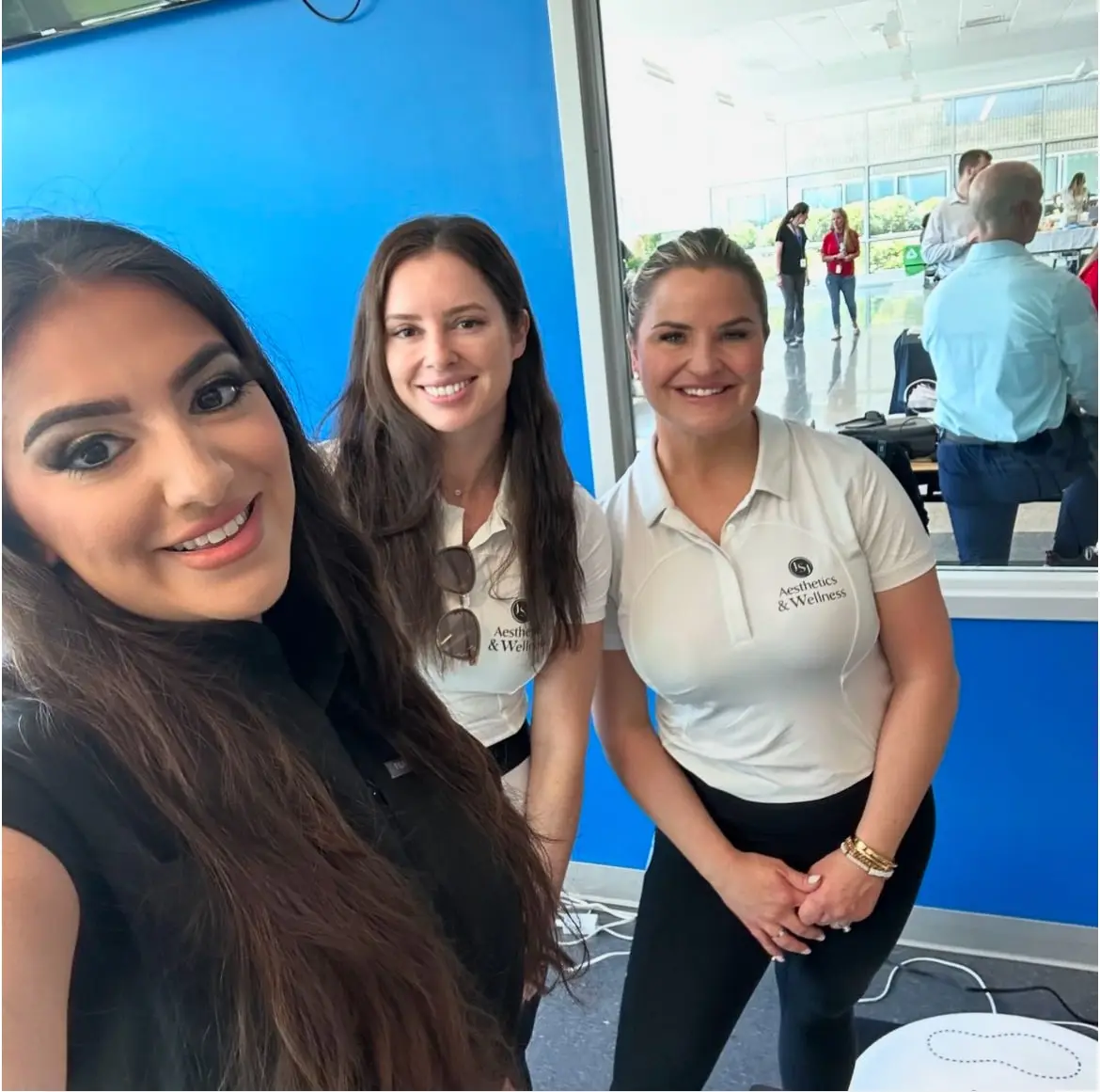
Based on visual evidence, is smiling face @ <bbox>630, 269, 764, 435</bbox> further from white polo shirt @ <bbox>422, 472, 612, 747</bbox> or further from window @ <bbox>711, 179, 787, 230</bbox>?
window @ <bbox>711, 179, 787, 230</bbox>

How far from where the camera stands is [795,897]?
1250mm

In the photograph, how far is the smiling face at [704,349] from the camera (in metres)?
1.25

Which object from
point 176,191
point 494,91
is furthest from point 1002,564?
point 176,191

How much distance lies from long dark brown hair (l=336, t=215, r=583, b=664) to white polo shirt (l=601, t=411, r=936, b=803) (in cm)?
11

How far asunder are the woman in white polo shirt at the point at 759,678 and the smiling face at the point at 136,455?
691 millimetres

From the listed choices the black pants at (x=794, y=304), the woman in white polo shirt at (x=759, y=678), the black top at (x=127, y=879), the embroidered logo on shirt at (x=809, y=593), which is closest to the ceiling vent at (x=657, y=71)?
the black pants at (x=794, y=304)

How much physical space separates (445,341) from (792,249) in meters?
1.03

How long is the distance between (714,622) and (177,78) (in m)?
1.81

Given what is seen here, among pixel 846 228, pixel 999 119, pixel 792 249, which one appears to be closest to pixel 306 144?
pixel 792 249

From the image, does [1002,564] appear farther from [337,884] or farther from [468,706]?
[337,884]

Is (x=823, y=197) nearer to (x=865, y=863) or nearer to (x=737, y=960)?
(x=865, y=863)

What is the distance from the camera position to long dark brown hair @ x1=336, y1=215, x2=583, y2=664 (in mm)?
1272

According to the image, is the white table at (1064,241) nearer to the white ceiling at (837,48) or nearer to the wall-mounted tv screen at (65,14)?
the white ceiling at (837,48)

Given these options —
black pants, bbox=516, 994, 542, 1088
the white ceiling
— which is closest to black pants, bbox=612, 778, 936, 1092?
black pants, bbox=516, 994, 542, 1088
